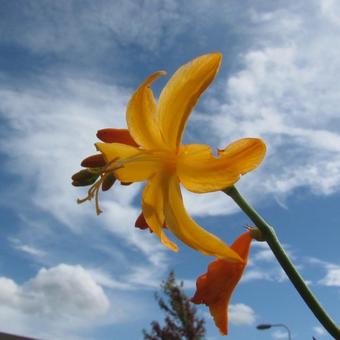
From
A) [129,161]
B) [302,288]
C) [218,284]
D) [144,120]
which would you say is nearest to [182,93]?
[144,120]

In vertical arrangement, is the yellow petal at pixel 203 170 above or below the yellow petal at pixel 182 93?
below

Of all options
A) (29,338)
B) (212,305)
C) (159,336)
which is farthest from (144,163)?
(29,338)

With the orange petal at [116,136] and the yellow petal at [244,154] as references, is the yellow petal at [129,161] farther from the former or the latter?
the yellow petal at [244,154]

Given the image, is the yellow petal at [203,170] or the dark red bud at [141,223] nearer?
the yellow petal at [203,170]

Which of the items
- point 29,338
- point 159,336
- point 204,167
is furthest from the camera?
point 29,338

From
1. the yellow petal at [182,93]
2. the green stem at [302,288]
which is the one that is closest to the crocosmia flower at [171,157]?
the yellow petal at [182,93]

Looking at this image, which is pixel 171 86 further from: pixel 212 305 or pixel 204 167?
pixel 212 305

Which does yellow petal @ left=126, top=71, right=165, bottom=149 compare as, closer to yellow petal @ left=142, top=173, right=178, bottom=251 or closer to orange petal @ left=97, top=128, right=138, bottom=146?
orange petal @ left=97, top=128, right=138, bottom=146

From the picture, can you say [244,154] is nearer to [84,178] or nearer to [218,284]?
[218,284]
